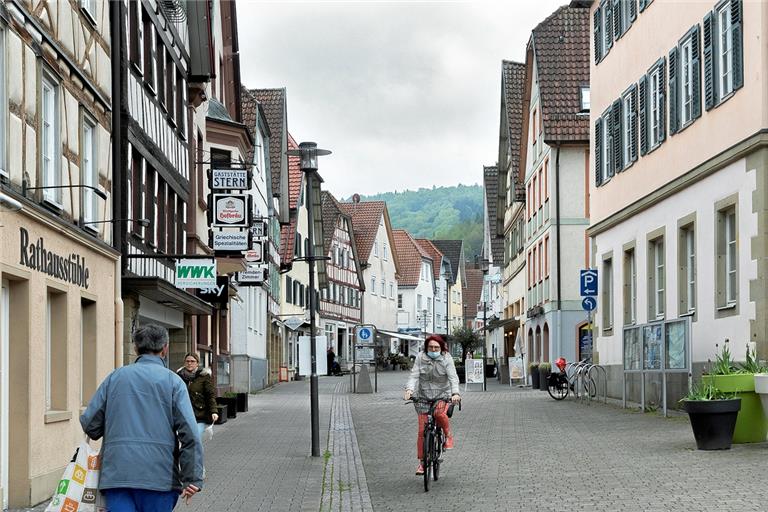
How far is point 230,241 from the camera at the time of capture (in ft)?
85.5

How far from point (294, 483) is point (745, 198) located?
363 inches

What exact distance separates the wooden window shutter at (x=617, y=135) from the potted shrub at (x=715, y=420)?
569 inches

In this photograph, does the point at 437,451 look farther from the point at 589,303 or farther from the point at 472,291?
the point at 472,291

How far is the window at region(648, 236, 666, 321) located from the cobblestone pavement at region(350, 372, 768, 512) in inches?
127

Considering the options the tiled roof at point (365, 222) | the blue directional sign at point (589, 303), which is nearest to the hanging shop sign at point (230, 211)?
the blue directional sign at point (589, 303)

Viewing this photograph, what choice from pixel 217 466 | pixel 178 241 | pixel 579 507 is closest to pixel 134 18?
pixel 178 241

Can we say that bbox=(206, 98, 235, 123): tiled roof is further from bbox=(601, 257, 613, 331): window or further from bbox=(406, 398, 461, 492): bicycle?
bbox=(406, 398, 461, 492): bicycle

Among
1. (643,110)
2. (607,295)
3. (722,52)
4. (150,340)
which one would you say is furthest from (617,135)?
(150,340)

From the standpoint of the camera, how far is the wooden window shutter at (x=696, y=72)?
23.4 m

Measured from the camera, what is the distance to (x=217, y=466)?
17.0m

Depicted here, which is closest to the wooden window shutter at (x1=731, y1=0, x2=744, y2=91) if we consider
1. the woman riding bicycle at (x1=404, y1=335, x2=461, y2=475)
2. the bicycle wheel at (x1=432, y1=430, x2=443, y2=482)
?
the woman riding bicycle at (x1=404, y1=335, x2=461, y2=475)

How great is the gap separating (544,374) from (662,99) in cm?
1792

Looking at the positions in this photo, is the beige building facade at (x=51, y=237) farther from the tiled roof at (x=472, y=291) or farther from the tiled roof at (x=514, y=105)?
the tiled roof at (x=472, y=291)

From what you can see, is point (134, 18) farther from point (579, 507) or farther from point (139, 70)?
point (579, 507)
